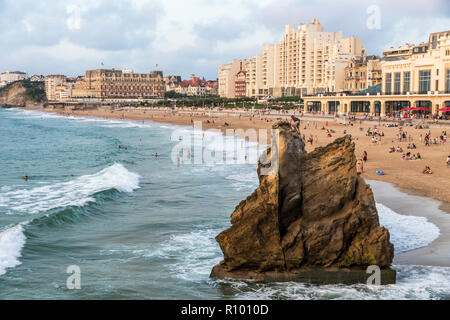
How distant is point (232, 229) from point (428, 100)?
196 ft

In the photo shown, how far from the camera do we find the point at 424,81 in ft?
221

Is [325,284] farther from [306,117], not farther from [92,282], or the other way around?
[306,117]

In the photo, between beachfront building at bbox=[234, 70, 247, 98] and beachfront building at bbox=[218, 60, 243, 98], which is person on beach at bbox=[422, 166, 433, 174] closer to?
beachfront building at bbox=[234, 70, 247, 98]

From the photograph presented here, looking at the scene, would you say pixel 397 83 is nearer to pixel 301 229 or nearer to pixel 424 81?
pixel 424 81

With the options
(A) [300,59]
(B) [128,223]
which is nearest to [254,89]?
(A) [300,59]

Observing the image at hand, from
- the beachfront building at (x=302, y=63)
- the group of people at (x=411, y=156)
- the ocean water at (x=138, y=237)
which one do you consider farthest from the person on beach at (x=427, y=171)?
the beachfront building at (x=302, y=63)

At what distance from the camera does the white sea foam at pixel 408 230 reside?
16.8 meters

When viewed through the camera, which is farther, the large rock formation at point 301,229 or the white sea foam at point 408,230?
the white sea foam at point 408,230

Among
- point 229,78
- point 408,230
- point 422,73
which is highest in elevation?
point 229,78

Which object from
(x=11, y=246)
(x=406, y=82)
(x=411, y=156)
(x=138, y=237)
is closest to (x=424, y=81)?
(x=406, y=82)

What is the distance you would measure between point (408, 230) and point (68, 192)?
18.9 metres

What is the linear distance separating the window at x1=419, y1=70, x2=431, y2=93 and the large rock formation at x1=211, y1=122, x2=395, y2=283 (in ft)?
193

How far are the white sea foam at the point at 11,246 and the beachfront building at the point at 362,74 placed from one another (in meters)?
88.3

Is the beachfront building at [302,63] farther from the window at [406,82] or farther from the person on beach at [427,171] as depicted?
the person on beach at [427,171]
